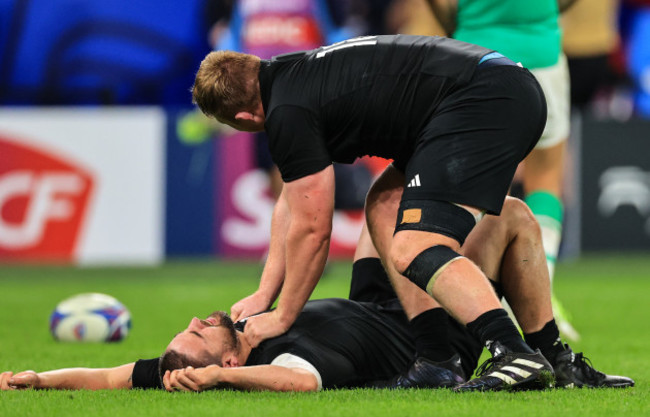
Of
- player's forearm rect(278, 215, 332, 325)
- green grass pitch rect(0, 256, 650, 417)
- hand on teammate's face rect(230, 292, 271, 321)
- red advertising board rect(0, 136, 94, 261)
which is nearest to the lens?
green grass pitch rect(0, 256, 650, 417)

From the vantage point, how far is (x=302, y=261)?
458cm

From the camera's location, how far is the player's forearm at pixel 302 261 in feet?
14.9

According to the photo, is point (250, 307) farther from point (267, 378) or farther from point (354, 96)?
point (354, 96)

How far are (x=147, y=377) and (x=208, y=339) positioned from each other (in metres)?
0.29

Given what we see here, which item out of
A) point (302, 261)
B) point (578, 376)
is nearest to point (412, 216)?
point (302, 261)

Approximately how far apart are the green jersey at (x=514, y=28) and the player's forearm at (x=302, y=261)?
7.80ft

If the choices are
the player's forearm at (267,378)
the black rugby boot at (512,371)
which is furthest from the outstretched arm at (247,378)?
the black rugby boot at (512,371)

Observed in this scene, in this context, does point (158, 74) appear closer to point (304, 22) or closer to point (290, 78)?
point (304, 22)

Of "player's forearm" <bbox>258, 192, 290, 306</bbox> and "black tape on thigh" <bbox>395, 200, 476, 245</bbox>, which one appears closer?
"black tape on thigh" <bbox>395, 200, 476, 245</bbox>

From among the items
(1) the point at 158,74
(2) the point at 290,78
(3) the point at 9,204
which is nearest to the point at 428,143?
(2) the point at 290,78

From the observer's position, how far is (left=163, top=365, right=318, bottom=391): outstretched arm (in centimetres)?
434

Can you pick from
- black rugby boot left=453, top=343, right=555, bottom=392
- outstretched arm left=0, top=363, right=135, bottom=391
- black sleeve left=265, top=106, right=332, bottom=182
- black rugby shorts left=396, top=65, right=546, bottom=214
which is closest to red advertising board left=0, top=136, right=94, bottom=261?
outstretched arm left=0, top=363, right=135, bottom=391

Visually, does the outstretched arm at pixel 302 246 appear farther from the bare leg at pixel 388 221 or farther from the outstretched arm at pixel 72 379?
the outstretched arm at pixel 72 379

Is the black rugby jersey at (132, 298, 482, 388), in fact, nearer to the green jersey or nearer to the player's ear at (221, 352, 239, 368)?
the player's ear at (221, 352, 239, 368)
